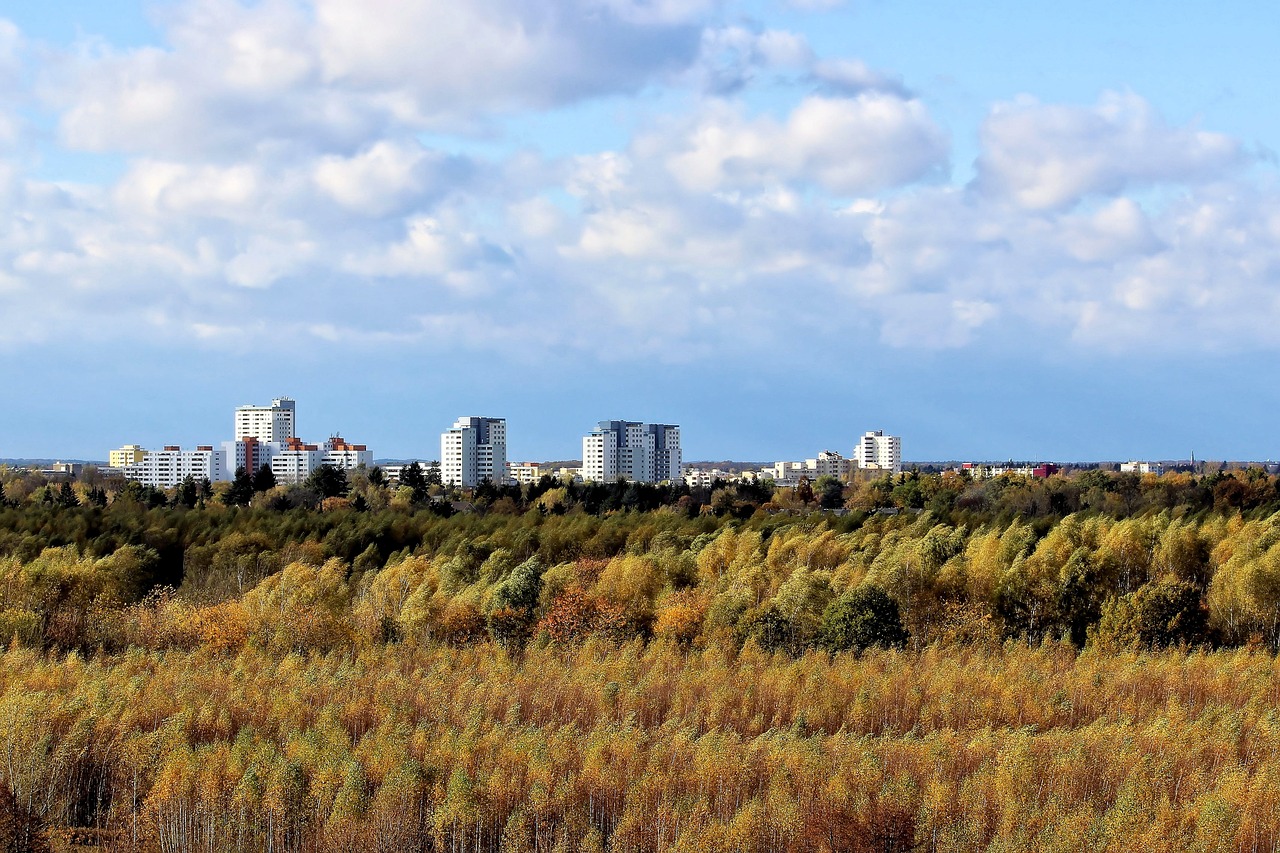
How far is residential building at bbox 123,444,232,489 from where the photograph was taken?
159m

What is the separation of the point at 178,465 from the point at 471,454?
129 feet

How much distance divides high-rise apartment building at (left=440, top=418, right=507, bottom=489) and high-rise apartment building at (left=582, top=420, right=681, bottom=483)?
16.5m

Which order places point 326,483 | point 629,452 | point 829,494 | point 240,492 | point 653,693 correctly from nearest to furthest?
point 653,693 → point 240,492 → point 326,483 → point 829,494 → point 629,452

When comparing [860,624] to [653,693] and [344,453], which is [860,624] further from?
[344,453]

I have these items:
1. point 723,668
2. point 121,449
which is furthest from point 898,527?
point 121,449

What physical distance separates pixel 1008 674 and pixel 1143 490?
6321cm

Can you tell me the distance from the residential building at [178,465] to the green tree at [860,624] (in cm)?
13746

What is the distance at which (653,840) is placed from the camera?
61.2 feet

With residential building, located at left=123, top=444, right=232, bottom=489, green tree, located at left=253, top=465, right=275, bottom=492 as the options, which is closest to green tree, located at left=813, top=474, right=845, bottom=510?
green tree, located at left=253, top=465, right=275, bottom=492

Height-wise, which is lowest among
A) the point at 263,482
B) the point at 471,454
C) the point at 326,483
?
the point at 326,483

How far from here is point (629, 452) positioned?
175 m

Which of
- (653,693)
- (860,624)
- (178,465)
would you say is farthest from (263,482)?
(178,465)

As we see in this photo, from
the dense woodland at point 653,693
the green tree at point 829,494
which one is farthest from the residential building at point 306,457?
the dense woodland at point 653,693

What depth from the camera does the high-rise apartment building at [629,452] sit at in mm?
173375
